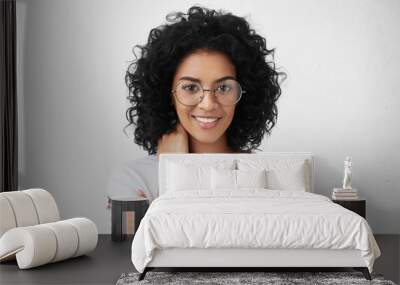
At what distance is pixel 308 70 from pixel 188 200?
7.76 ft

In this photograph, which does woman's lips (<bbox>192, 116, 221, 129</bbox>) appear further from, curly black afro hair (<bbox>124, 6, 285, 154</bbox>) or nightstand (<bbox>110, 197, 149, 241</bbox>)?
nightstand (<bbox>110, 197, 149, 241</bbox>)

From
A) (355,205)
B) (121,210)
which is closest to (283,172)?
(355,205)

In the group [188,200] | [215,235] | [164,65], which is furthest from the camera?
[164,65]

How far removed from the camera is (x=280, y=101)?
7.16m

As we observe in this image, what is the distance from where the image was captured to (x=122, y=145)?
23.9 ft

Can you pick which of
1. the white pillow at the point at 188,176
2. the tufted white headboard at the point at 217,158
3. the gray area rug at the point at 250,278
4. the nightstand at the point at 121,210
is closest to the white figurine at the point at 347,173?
the tufted white headboard at the point at 217,158

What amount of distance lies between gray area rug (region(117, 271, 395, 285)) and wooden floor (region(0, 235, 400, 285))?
0.59 feet

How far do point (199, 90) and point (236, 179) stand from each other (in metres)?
1.00

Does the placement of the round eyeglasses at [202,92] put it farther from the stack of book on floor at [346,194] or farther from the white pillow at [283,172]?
the stack of book on floor at [346,194]

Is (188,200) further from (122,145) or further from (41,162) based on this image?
(41,162)

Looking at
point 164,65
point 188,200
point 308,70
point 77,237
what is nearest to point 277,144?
point 308,70

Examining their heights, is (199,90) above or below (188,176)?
above

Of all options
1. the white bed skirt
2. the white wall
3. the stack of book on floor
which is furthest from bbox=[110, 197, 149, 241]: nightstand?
the stack of book on floor

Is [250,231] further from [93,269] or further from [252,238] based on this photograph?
[93,269]
